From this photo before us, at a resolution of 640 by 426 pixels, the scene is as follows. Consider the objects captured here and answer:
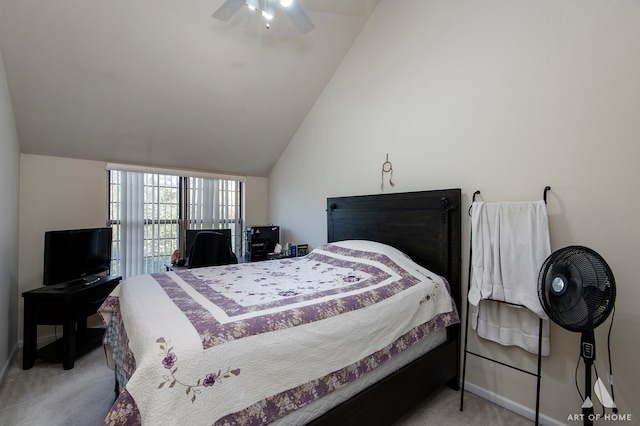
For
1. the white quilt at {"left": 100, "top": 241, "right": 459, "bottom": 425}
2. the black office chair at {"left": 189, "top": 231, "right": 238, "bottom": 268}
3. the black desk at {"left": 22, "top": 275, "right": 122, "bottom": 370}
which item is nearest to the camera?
the white quilt at {"left": 100, "top": 241, "right": 459, "bottom": 425}

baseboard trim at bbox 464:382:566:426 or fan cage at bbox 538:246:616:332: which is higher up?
fan cage at bbox 538:246:616:332

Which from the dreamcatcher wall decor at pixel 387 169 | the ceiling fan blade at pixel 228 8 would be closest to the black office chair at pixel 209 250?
the dreamcatcher wall decor at pixel 387 169

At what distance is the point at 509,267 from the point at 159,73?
11.3ft

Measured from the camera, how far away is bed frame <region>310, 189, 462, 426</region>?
61.0 inches

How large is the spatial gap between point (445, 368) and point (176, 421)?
1.86 m

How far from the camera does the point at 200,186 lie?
4.23 meters

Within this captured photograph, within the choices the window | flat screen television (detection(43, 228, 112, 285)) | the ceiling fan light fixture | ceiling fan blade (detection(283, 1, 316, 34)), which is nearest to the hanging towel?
ceiling fan blade (detection(283, 1, 316, 34))

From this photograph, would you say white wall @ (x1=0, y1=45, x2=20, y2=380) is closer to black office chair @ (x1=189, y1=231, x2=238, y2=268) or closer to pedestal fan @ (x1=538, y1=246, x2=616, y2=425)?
black office chair @ (x1=189, y1=231, x2=238, y2=268)

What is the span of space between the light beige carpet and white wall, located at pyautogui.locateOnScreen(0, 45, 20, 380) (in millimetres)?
280

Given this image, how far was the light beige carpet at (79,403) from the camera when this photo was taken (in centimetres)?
191

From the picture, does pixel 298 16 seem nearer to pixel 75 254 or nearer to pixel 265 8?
pixel 265 8

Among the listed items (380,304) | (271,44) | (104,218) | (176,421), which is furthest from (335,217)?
(104,218)

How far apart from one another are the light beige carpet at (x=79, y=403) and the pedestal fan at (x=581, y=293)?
689mm

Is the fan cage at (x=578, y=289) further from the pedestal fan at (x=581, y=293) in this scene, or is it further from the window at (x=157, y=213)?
the window at (x=157, y=213)
